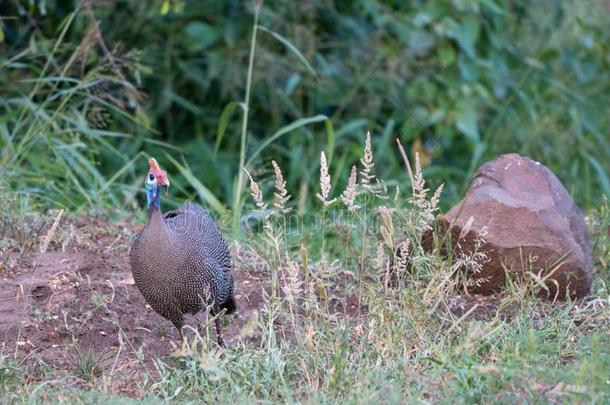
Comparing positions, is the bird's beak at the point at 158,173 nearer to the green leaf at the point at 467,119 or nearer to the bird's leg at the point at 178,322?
the bird's leg at the point at 178,322

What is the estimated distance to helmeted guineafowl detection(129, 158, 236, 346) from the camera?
4.51 meters


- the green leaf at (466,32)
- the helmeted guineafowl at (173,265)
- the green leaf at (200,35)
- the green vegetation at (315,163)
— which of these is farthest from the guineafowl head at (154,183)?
the green leaf at (466,32)

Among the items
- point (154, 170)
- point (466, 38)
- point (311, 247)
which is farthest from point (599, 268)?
point (466, 38)

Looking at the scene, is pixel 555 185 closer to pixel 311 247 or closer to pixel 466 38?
pixel 311 247

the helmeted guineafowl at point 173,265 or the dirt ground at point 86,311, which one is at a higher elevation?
the helmeted guineafowl at point 173,265

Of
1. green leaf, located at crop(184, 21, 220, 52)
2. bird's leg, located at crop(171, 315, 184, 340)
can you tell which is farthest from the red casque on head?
green leaf, located at crop(184, 21, 220, 52)

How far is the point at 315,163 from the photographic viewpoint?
7941 millimetres

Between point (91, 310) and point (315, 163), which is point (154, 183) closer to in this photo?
point (91, 310)

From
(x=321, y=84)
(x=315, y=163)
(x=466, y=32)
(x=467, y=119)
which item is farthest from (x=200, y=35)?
(x=467, y=119)

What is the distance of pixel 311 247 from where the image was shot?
19.6ft

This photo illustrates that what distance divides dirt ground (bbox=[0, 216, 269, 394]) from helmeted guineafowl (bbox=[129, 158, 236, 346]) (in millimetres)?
161

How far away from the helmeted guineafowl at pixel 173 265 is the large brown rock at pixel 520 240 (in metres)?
0.95

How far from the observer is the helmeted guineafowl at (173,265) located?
451 centimetres

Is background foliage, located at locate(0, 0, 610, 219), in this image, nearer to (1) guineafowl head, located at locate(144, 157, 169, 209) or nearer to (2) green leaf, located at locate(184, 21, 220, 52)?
(2) green leaf, located at locate(184, 21, 220, 52)
